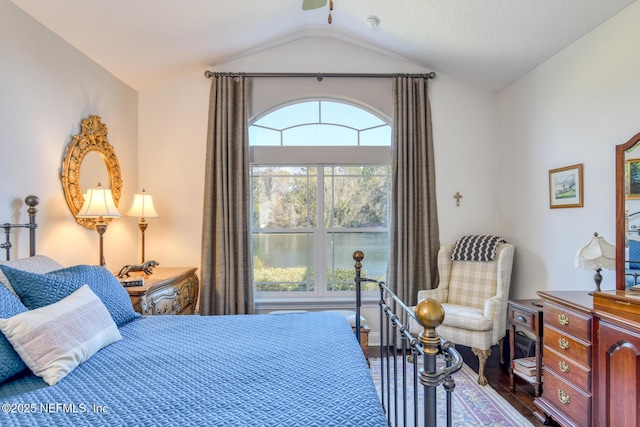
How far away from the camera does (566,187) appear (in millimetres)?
2701

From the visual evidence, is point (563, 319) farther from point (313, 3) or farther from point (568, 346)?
point (313, 3)

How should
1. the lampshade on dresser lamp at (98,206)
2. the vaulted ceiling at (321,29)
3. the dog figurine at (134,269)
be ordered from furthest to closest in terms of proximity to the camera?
the dog figurine at (134,269)
the lampshade on dresser lamp at (98,206)
the vaulted ceiling at (321,29)

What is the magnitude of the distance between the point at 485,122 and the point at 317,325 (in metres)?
3.05

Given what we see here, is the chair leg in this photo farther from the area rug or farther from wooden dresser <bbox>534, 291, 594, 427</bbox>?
wooden dresser <bbox>534, 291, 594, 427</bbox>

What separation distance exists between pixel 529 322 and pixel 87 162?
3695mm

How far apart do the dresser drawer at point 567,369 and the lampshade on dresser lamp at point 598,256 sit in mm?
496

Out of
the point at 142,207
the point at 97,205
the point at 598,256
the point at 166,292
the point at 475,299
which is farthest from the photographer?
the point at 475,299

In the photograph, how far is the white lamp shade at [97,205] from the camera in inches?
99.2

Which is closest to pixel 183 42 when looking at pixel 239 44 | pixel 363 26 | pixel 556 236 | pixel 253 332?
pixel 239 44

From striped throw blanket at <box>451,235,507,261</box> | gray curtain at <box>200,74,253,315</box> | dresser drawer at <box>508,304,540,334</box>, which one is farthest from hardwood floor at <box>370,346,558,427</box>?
gray curtain at <box>200,74,253,315</box>

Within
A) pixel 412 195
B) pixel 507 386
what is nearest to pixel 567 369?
pixel 507 386

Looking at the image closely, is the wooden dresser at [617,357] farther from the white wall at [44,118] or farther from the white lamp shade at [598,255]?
the white wall at [44,118]

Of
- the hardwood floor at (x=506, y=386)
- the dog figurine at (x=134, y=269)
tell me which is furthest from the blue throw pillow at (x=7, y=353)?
the hardwood floor at (x=506, y=386)

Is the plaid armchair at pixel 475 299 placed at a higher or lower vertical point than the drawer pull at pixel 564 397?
higher
